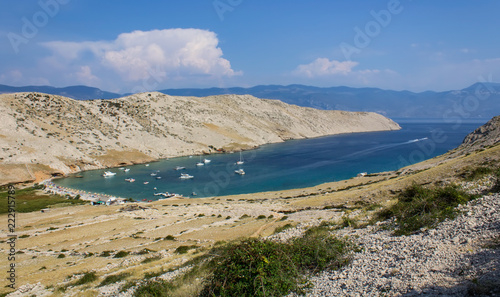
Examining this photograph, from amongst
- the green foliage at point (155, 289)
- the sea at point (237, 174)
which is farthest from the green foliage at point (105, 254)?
the sea at point (237, 174)

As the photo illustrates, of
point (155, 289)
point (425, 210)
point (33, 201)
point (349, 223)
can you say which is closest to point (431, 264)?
point (425, 210)

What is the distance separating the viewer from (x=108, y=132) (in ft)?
347

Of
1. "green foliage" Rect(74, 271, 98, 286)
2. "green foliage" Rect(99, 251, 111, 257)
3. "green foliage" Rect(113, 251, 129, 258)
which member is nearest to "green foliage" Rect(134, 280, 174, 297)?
"green foliage" Rect(74, 271, 98, 286)

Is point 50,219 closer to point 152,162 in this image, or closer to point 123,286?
point 123,286

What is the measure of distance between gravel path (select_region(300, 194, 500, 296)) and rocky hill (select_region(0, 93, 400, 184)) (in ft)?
268

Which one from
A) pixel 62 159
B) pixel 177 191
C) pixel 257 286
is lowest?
pixel 177 191

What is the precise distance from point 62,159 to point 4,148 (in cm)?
1306

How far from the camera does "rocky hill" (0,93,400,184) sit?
80.6 m

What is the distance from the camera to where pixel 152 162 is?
329 feet

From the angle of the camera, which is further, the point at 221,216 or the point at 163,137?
the point at 163,137

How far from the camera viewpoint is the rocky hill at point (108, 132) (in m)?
80.6

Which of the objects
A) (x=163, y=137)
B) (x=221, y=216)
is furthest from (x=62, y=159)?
(x=221, y=216)

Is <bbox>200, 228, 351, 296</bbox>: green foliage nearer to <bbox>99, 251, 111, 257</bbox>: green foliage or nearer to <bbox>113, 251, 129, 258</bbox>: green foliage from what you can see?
<bbox>113, 251, 129, 258</bbox>: green foliage

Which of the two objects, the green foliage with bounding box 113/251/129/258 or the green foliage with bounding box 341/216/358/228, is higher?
the green foliage with bounding box 341/216/358/228
